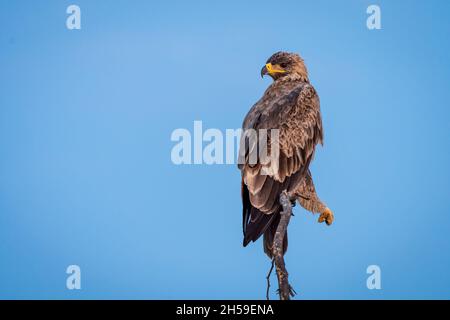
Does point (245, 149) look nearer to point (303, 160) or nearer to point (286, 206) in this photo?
point (303, 160)

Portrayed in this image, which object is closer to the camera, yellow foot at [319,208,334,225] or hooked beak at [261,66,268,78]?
yellow foot at [319,208,334,225]

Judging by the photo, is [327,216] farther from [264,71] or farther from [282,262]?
[282,262]

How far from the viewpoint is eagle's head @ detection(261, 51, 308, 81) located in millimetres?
9992

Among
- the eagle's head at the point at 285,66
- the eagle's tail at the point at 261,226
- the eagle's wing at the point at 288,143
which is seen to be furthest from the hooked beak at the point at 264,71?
the eagle's tail at the point at 261,226

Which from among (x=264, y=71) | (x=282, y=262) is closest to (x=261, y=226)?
(x=282, y=262)

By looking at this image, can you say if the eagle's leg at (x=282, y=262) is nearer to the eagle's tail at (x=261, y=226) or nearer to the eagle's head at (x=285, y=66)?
the eagle's tail at (x=261, y=226)

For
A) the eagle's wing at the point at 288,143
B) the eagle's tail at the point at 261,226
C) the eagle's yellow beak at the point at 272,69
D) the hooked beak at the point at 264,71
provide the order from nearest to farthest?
the eagle's tail at the point at 261,226, the eagle's wing at the point at 288,143, the hooked beak at the point at 264,71, the eagle's yellow beak at the point at 272,69

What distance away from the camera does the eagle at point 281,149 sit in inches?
327

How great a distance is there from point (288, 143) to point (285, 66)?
1393mm

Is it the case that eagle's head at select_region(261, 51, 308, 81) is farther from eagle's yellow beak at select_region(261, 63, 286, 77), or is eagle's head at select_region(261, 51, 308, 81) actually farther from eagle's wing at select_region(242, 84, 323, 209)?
eagle's wing at select_region(242, 84, 323, 209)

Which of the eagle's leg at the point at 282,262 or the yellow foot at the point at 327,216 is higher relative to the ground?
the yellow foot at the point at 327,216

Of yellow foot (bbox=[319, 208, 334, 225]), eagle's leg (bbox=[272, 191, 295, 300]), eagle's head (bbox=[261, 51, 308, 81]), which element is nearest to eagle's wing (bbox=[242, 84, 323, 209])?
eagle's head (bbox=[261, 51, 308, 81])
